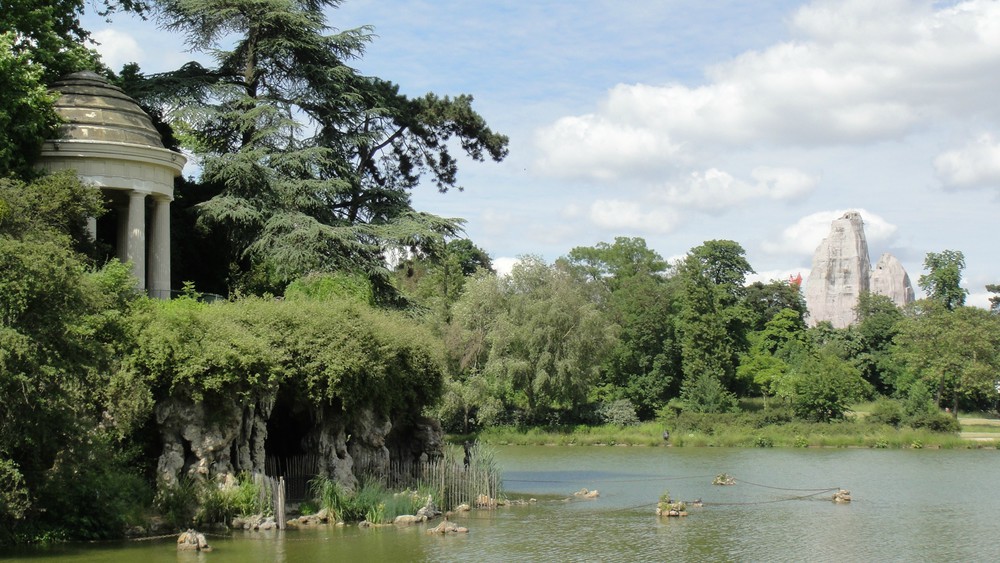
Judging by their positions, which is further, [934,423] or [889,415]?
[889,415]

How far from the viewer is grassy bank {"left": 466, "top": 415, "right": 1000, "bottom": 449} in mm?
48656

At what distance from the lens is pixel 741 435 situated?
50812 mm

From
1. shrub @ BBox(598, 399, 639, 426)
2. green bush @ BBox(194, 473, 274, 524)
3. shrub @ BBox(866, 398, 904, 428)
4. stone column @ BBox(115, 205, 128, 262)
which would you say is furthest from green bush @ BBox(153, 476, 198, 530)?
shrub @ BBox(866, 398, 904, 428)

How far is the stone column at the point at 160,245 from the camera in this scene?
2808 cm

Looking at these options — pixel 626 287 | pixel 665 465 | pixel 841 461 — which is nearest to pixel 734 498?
pixel 665 465

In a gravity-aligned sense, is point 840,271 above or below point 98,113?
above

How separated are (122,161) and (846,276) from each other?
3830 inches

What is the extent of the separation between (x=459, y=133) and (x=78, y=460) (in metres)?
21.5

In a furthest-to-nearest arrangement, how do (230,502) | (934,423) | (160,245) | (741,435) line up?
1. (741,435)
2. (934,423)
3. (160,245)
4. (230,502)

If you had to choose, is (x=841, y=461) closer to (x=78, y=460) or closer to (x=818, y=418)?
(x=818, y=418)

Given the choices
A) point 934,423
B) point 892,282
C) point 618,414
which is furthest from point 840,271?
point 934,423

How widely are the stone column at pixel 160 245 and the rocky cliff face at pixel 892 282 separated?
322 feet

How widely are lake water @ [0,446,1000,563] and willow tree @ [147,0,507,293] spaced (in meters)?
8.55

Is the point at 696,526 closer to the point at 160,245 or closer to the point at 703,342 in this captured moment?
the point at 160,245
